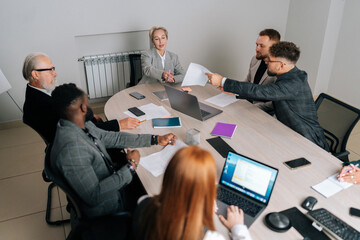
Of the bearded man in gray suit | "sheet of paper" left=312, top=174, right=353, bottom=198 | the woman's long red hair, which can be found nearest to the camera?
the woman's long red hair

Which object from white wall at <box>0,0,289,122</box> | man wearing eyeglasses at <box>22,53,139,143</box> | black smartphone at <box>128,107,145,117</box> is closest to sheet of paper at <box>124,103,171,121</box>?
black smartphone at <box>128,107,145,117</box>

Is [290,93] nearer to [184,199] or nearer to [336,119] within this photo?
[336,119]

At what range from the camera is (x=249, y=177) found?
5.50 ft

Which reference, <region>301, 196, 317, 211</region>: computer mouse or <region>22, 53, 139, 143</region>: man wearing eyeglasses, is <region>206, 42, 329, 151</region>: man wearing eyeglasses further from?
<region>22, 53, 139, 143</region>: man wearing eyeglasses

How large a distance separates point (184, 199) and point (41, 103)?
161 cm

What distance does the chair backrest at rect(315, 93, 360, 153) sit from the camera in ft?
7.95

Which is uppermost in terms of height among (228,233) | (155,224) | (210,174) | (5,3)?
(5,3)

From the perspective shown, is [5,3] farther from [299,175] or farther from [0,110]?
[299,175]

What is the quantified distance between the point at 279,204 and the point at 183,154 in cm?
84

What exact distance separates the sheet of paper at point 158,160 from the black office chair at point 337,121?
1306mm

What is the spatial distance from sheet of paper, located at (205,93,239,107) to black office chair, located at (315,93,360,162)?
0.79m

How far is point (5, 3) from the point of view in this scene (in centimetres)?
346

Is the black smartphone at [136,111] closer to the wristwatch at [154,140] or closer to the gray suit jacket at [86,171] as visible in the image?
the wristwatch at [154,140]

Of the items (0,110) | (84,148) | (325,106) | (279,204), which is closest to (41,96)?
(84,148)
